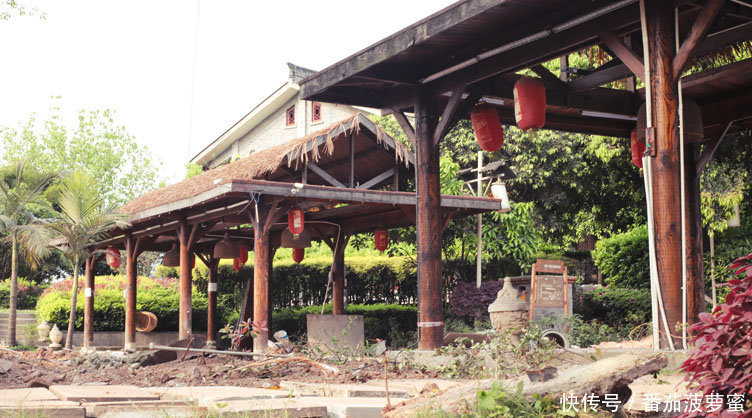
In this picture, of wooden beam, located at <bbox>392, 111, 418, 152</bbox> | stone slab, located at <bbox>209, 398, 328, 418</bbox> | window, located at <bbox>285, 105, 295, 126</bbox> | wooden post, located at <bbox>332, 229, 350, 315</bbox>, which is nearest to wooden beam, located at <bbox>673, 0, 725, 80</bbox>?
wooden beam, located at <bbox>392, 111, 418, 152</bbox>

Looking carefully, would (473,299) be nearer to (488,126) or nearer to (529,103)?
(488,126)

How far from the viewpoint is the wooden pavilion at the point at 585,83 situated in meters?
5.34

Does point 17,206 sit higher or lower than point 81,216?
higher

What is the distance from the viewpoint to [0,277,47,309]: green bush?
2633cm

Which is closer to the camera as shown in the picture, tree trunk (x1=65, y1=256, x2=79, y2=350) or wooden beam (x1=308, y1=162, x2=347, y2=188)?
wooden beam (x1=308, y1=162, x2=347, y2=188)

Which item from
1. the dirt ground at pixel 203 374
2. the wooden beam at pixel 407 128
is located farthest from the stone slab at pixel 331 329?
the wooden beam at pixel 407 128

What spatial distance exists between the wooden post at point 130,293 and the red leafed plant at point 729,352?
1343 cm

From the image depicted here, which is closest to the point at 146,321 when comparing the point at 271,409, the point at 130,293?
the point at 130,293

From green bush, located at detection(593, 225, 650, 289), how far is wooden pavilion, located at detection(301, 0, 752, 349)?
7820 mm

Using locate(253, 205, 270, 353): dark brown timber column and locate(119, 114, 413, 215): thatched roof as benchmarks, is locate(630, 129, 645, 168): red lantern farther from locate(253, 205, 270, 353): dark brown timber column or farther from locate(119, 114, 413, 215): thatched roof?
locate(253, 205, 270, 353): dark brown timber column

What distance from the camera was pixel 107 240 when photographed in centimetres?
1734

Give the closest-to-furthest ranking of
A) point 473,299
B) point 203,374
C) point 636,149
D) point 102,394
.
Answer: point 102,394 → point 636,149 → point 203,374 → point 473,299

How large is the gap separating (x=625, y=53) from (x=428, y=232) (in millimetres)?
2745

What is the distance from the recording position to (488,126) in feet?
25.5
